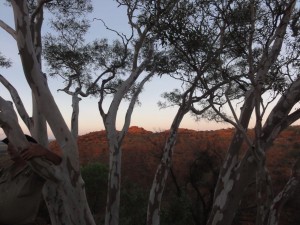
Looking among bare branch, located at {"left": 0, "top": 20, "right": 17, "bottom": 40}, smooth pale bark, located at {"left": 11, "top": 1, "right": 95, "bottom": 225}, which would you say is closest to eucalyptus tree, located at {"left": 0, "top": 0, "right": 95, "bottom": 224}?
smooth pale bark, located at {"left": 11, "top": 1, "right": 95, "bottom": 225}

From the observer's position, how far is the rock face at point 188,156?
15.7 m

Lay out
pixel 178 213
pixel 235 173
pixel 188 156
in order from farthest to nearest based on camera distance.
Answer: pixel 188 156 < pixel 178 213 < pixel 235 173

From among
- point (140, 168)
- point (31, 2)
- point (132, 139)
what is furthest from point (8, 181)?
point (132, 139)

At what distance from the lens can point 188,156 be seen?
72.0ft

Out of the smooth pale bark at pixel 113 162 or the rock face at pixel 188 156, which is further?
the rock face at pixel 188 156

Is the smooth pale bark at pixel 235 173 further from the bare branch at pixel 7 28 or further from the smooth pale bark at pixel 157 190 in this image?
the bare branch at pixel 7 28

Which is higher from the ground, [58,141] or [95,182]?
[58,141]

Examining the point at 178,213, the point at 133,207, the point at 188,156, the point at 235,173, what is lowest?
the point at 178,213

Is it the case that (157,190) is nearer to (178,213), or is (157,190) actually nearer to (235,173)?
(235,173)

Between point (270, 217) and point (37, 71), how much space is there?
377cm

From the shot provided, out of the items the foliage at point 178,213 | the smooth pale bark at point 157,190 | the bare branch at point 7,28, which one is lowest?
the foliage at point 178,213

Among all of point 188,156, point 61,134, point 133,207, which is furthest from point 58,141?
point 188,156

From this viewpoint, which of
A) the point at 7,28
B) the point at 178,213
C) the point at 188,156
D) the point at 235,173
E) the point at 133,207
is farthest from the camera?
the point at 188,156

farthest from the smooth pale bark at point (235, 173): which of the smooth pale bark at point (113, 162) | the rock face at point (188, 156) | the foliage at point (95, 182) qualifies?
the foliage at point (95, 182)
